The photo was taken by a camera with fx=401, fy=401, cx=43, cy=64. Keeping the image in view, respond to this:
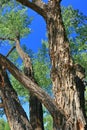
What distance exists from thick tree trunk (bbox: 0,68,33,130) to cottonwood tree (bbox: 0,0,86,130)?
2.49ft

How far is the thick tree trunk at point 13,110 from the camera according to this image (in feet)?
30.2

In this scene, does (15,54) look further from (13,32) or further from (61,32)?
(61,32)

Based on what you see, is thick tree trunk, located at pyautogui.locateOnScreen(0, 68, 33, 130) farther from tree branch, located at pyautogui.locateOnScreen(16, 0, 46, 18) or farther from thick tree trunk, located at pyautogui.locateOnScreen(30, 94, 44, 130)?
tree branch, located at pyautogui.locateOnScreen(16, 0, 46, 18)

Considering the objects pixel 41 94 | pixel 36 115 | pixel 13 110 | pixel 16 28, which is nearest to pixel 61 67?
pixel 41 94

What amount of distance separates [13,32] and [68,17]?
90.5 inches

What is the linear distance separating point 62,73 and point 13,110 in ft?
4.84

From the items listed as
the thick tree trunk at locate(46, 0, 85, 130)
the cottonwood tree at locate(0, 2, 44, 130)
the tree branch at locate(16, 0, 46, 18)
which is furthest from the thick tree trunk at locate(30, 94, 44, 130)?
the tree branch at locate(16, 0, 46, 18)

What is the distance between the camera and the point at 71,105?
8562 millimetres

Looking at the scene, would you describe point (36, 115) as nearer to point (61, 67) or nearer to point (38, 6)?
point (61, 67)

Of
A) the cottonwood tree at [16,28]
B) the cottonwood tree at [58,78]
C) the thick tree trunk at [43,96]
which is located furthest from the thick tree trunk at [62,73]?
the cottonwood tree at [16,28]

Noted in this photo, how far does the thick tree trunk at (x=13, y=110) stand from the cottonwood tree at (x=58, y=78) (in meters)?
0.76

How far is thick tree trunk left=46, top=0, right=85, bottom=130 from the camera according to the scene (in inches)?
335

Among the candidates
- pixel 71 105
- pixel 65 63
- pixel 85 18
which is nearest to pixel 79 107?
pixel 71 105

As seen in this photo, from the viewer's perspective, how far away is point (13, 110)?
9.23 m
